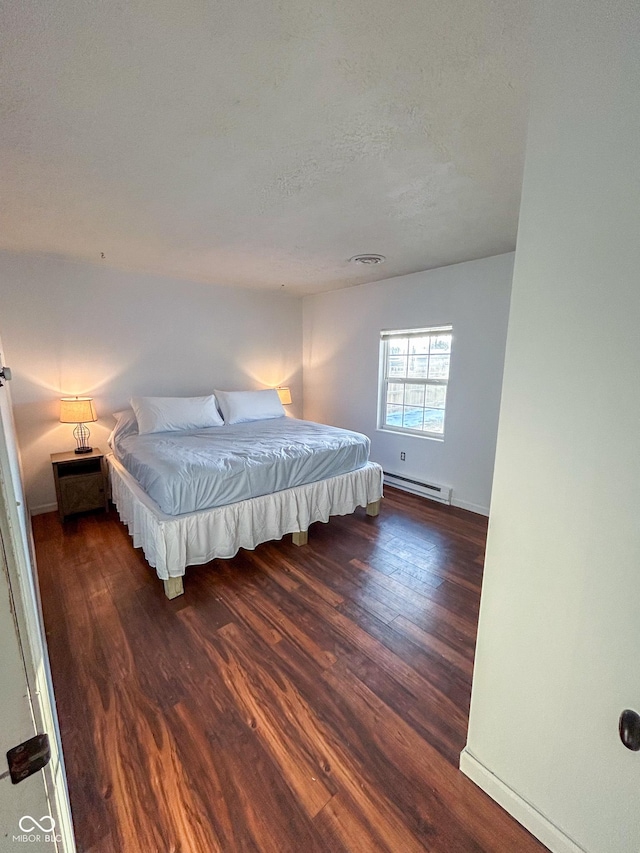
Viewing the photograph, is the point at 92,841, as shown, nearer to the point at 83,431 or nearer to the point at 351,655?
the point at 351,655

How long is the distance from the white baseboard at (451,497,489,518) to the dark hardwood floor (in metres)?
0.76

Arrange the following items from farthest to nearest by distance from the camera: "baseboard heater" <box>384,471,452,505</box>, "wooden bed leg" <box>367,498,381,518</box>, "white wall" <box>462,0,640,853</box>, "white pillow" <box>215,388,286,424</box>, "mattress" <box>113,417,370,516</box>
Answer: "white pillow" <box>215,388,286,424</box>
"baseboard heater" <box>384,471,452,505</box>
"wooden bed leg" <box>367,498,381,518</box>
"mattress" <box>113,417,370,516</box>
"white wall" <box>462,0,640,853</box>

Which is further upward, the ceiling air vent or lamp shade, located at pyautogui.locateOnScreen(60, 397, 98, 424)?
the ceiling air vent

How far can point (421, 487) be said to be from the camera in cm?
358

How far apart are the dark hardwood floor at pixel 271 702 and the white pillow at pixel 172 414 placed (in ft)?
3.86

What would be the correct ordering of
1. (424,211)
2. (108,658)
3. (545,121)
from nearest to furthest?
(545,121), (108,658), (424,211)

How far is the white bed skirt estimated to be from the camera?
6.63 ft

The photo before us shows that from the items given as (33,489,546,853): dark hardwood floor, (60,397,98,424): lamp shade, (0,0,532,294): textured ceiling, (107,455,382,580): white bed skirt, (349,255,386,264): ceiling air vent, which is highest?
(349,255,386,264): ceiling air vent

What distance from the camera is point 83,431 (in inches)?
127

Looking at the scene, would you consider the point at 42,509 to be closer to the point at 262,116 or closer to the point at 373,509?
the point at 373,509

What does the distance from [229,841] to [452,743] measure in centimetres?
80

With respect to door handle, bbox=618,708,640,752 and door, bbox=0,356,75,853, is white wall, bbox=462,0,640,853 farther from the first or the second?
door, bbox=0,356,75,853

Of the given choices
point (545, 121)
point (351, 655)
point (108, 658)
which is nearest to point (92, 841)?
point (108, 658)

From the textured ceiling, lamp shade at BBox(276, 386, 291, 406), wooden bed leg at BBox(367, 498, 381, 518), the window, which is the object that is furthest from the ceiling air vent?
wooden bed leg at BBox(367, 498, 381, 518)
